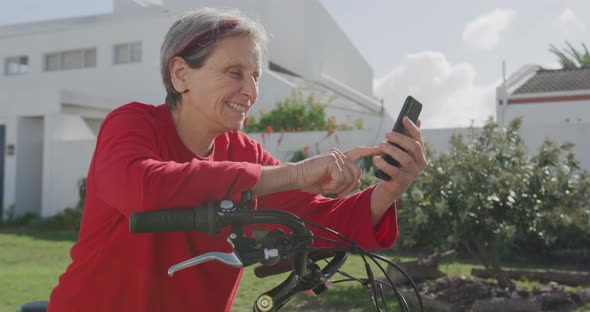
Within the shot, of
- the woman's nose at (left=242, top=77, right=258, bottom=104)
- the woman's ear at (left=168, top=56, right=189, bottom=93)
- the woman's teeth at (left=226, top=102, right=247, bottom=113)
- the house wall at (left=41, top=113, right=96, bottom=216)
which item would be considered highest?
the woman's ear at (left=168, top=56, right=189, bottom=93)

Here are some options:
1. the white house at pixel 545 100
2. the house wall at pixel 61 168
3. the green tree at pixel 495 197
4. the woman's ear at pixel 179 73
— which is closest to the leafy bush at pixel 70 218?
the house wall at pixel 61 168

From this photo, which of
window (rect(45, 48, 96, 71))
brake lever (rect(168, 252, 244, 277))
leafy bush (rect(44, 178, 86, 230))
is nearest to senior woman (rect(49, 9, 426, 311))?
brake lever (rect(168, 252, 244, 277))

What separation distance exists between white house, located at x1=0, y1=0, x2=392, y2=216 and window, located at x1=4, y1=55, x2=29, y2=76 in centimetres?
3

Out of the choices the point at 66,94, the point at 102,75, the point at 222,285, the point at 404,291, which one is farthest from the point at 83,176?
the point at 222,285

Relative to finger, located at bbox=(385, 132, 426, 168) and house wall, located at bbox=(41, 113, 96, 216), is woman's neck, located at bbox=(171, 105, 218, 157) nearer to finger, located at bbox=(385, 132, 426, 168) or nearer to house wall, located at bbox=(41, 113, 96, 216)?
finger, located at bbox=(385, 132, 426, 168)

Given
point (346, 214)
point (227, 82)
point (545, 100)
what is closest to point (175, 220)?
point (227, 82)

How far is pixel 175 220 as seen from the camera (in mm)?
1390

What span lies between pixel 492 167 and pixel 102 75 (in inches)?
636

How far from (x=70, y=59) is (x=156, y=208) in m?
20.6

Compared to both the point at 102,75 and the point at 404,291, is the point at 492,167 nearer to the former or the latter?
the point at 404,291

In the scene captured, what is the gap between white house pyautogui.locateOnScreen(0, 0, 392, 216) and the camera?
14602 mm

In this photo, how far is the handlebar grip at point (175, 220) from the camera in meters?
1.38

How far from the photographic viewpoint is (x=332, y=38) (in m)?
26.9

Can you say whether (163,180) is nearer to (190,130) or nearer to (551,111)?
(190,130)
